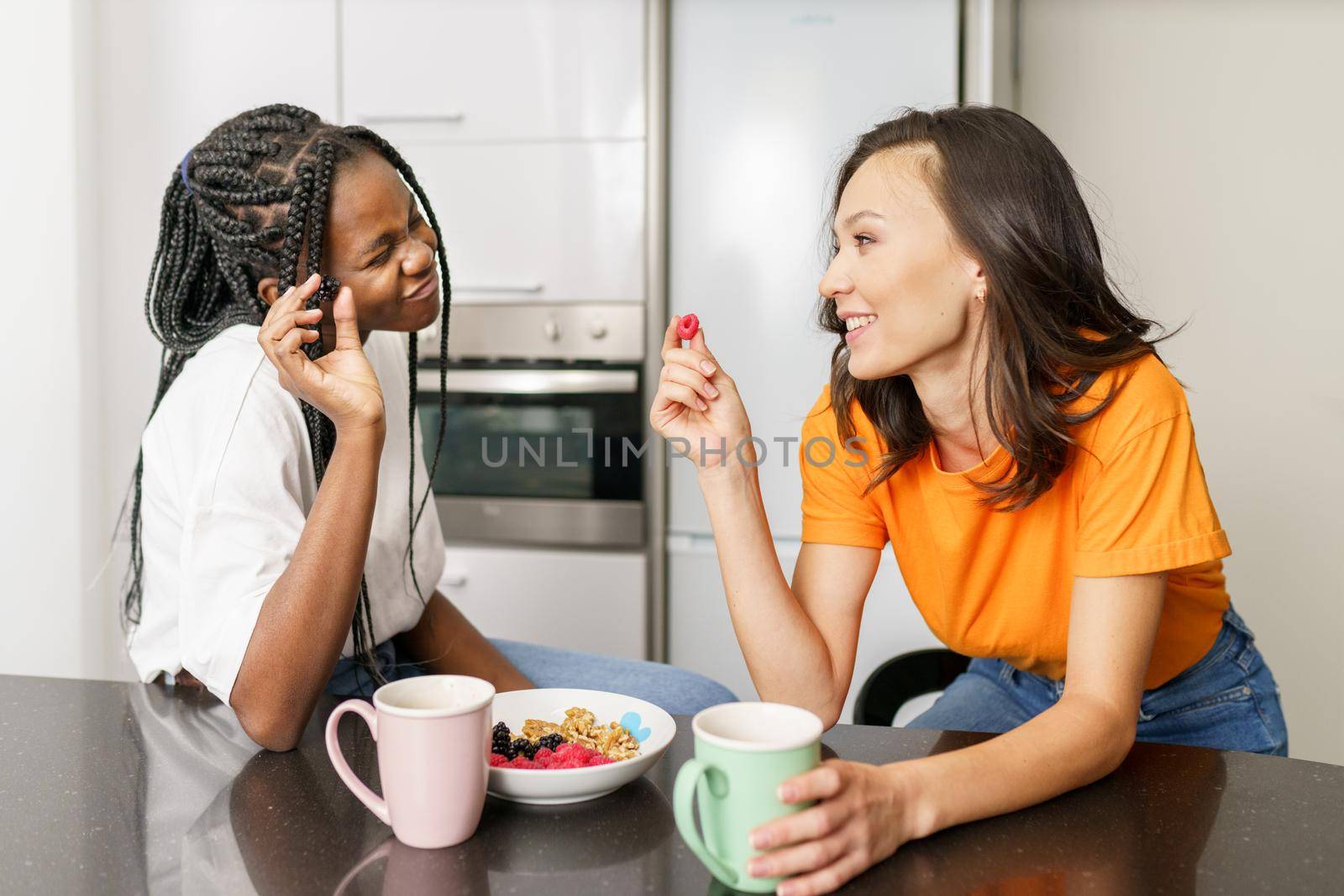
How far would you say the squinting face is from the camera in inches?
43.5

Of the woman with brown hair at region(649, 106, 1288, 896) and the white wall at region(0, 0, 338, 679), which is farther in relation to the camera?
the white wall at region(0, 0, 338, 679)

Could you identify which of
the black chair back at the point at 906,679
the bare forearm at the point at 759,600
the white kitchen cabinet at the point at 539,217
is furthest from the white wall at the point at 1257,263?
the bare forearm at the point at 759,600

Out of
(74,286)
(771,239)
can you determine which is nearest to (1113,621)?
(771,239)

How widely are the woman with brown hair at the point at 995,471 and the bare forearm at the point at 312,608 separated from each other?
300 mm

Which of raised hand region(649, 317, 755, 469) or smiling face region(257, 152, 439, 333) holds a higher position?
smiling face region(257, 152, 439, 333)

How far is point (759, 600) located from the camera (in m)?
1.10

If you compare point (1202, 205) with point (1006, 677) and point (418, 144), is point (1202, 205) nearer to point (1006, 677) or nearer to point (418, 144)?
point (1006, 677)

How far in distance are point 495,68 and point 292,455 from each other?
160cm

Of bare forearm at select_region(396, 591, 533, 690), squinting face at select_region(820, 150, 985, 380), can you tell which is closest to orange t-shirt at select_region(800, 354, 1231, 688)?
squinting face at select_region(820, 150, 985, 380)

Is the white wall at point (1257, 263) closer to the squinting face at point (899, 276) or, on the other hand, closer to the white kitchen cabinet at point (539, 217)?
the white kitchen cabinet at point (539, 217)

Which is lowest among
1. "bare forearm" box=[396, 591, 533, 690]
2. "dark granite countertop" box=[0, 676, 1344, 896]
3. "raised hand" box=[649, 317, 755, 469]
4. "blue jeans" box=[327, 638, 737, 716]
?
"blue jeans" box=[327, 638, 737, 716]

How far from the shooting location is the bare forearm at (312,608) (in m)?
0.93

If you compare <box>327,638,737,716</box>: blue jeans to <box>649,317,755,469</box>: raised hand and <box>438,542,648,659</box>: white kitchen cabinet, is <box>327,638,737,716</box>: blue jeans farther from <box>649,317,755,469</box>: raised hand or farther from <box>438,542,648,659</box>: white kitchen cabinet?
<box>438,542,648,659</box>: white kitchen cabinet

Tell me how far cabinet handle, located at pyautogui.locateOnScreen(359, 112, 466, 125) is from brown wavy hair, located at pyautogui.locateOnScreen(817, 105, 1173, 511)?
1.62 meters
